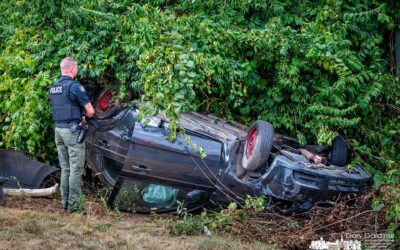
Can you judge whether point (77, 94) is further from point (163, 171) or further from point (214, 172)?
point (214, 172)

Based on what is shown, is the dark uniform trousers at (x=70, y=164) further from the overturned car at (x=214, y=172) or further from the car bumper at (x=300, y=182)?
the car bumper at (x=300, y=182)

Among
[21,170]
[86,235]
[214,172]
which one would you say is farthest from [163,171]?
[21,170]

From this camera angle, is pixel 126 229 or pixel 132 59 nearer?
pixel 126 229

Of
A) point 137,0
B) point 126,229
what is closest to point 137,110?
point 126,229

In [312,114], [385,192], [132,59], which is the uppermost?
[132,59]

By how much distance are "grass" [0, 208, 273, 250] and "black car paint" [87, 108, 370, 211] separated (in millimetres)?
616

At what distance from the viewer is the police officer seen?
20.9 ft

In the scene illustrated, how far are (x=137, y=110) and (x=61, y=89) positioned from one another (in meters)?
1.05

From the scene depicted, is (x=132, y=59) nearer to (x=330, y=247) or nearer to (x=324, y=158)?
(x=324, y=158)

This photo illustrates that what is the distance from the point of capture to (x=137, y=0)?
8.61 m

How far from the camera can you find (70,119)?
640 centimetres

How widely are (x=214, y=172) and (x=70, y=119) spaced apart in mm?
1681

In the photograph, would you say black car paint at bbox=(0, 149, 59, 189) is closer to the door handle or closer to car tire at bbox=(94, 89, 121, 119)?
car tire at bbox=(94, 89, 121, 119)

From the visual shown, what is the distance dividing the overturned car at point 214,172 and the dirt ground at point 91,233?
0.37 meters
